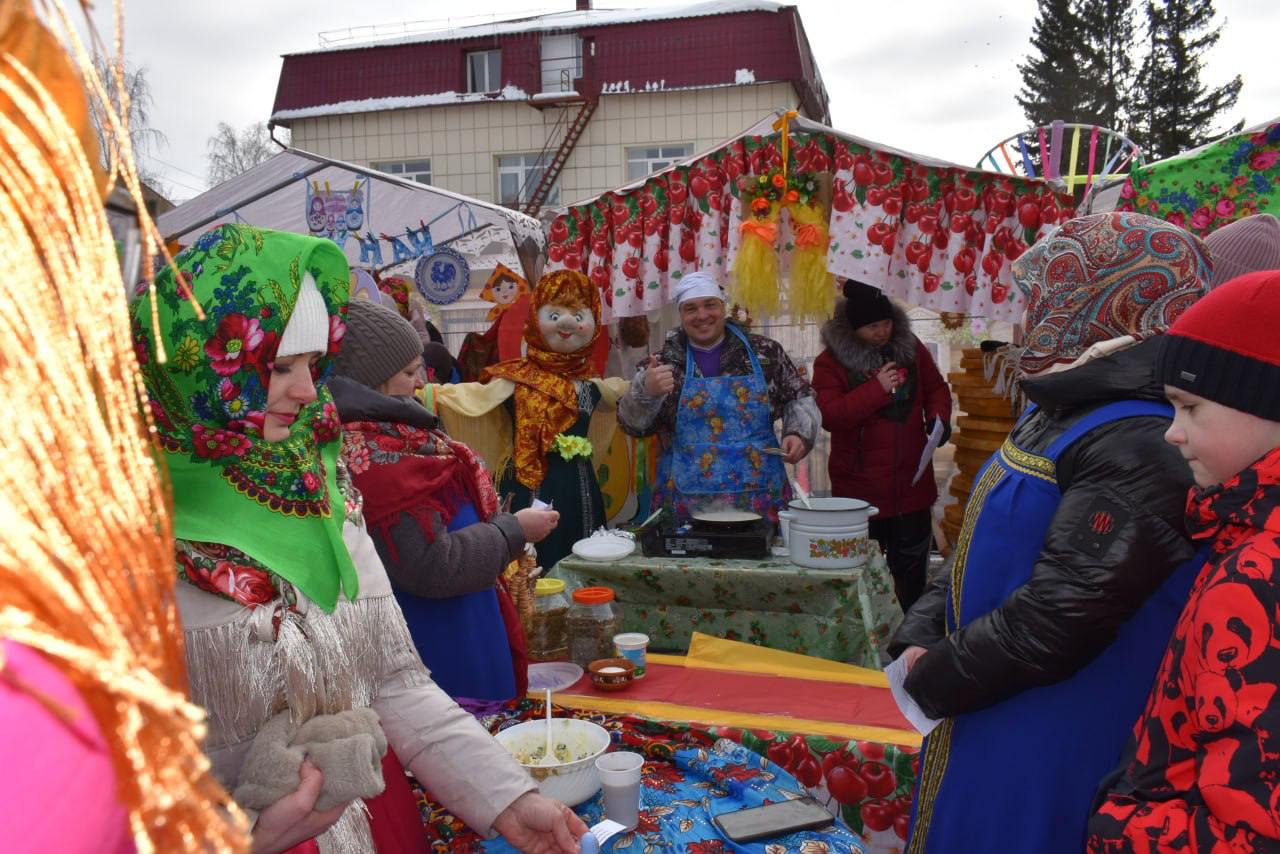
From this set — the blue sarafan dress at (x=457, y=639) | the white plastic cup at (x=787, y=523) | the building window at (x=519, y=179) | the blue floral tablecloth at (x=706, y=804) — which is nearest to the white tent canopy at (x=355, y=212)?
the white plastic cup at (x=787, y=523)

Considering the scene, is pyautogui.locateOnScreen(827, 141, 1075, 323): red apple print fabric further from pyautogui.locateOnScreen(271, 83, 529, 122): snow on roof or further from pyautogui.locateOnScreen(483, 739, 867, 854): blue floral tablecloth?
pyautogui.locateOnScreen(271, 83, 529, 122): snow on roof

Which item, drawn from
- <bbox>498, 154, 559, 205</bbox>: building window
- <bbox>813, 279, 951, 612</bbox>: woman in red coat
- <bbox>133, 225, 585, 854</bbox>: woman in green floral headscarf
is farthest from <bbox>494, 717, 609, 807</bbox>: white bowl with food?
<bbox>498, 154, 559, 205</bbox>: building window

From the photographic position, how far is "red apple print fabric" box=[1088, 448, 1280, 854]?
3.29 feet

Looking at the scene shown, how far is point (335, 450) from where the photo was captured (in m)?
1.51

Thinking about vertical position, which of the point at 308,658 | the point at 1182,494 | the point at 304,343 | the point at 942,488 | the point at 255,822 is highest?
the point at 304,343

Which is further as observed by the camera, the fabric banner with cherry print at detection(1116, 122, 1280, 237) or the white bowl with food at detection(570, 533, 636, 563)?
the white bowl with food at detection(570, 533, 636, 563)

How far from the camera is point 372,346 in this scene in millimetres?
2303

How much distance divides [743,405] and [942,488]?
3.93 metres

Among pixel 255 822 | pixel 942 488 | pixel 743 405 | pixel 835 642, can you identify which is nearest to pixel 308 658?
pixel 255 822

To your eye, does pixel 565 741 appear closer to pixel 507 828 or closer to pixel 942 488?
pixel 507 828

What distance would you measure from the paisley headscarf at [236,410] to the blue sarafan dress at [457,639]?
88cm

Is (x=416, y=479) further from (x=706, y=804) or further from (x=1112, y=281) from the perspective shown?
(x=1112, y=281)

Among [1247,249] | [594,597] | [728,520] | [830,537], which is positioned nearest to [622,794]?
[594,597]

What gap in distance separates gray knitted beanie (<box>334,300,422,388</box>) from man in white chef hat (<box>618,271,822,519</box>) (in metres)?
1.65
